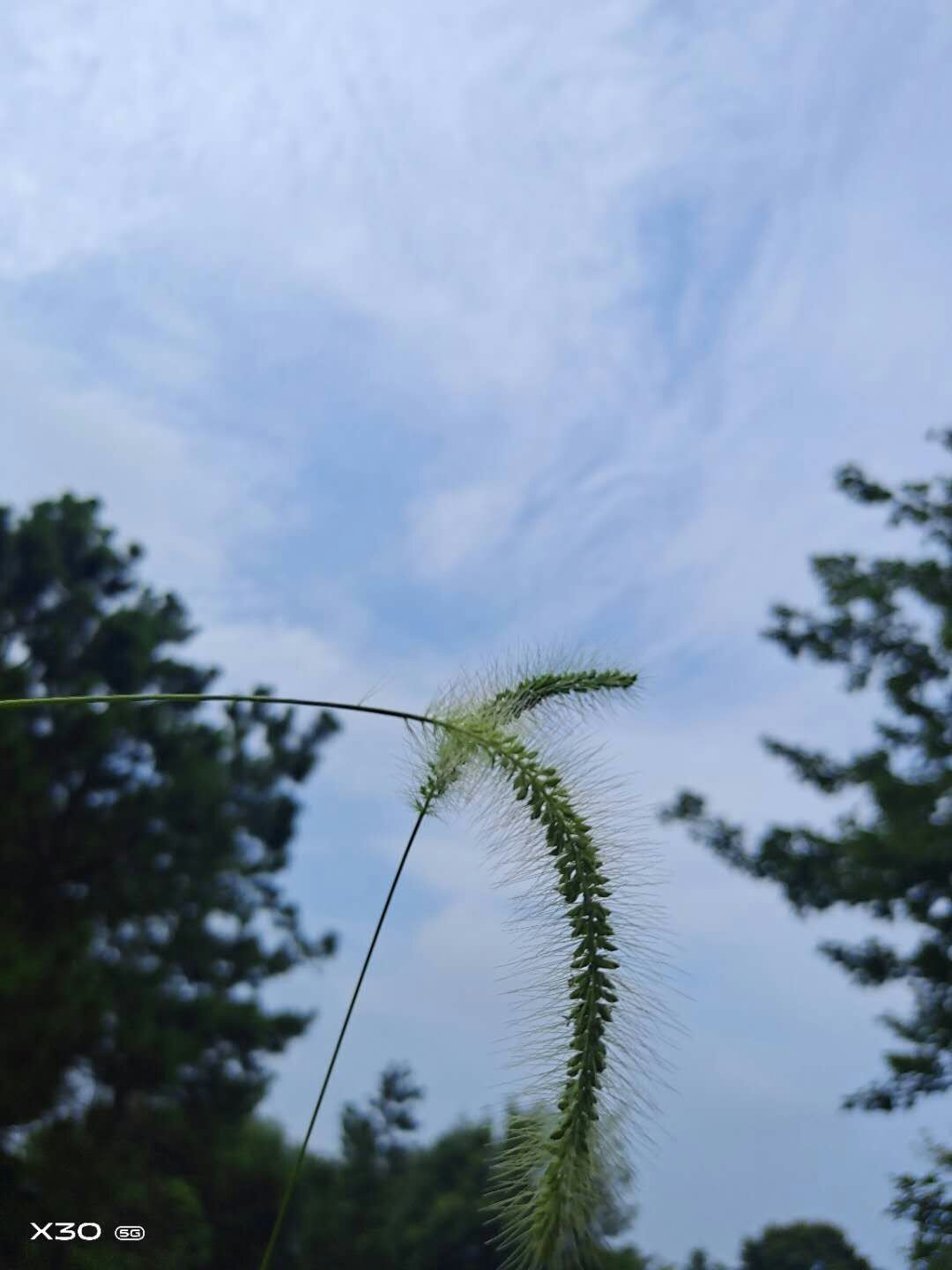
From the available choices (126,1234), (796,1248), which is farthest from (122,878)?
(126,1234)

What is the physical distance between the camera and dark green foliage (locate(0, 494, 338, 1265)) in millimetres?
7168

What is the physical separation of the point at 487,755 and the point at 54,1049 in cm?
691

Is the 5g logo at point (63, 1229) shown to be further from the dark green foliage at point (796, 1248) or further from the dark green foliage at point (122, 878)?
the dark green foliage at point (796, 1248)

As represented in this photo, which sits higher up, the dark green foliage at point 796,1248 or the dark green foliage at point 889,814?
the dark green foliage at point 889,814

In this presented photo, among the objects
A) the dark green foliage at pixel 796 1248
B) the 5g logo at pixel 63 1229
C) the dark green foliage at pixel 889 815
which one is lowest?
the 5g logo at pixel 63 1229

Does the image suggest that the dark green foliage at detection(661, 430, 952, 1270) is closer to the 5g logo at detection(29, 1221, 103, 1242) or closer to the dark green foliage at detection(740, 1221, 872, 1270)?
the dark green foliage at detection(740, 1221, 872, 1270)

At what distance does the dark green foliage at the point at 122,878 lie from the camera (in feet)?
23.5

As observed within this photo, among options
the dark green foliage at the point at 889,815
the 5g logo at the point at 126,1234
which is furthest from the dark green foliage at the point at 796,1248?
the 5g logo at the point at 126,1234

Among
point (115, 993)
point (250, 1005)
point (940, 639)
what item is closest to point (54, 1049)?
point (115, 993)

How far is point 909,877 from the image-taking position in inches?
277

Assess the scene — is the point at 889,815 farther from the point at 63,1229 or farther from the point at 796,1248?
the point at 63,1229

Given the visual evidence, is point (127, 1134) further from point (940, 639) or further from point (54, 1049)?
point (940, 639)

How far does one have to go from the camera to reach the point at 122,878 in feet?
28.1

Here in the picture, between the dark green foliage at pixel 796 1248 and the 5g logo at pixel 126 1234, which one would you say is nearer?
the 5g logo at pixel 126 1234
